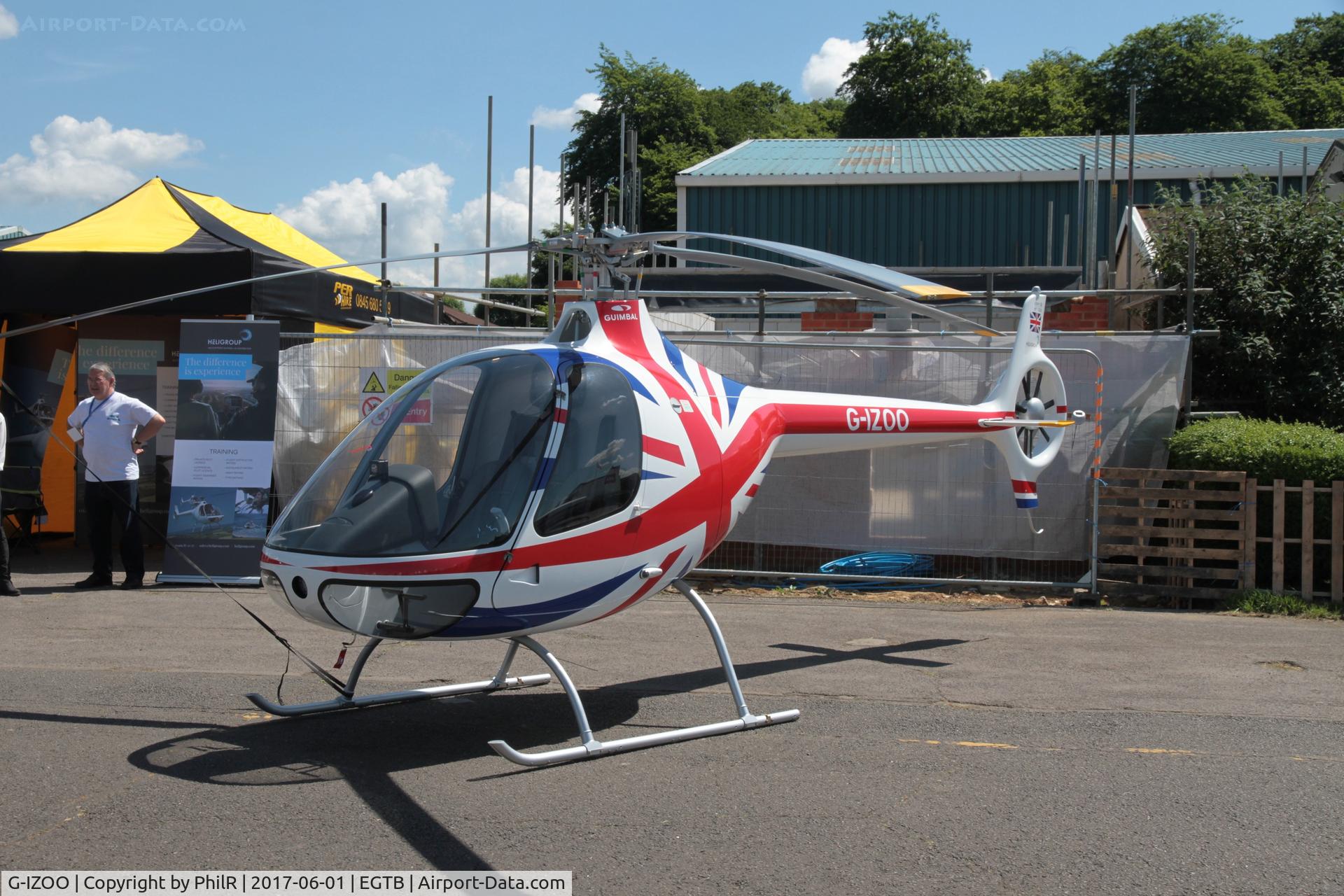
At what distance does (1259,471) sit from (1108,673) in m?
3.60

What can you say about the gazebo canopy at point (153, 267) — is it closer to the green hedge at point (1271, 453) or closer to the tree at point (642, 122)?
the green hedge at point (1271, 453)

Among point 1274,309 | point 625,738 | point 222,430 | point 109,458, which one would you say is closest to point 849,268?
point 625,738

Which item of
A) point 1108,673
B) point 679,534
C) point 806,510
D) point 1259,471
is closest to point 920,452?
point 806,510

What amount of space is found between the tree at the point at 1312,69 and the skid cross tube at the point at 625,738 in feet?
176

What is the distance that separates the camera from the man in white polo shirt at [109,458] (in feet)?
32.6

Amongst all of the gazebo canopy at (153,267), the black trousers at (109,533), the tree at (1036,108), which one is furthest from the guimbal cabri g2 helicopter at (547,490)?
the tree at (1036,108)

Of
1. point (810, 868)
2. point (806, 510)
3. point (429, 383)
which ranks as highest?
point (429, 383)

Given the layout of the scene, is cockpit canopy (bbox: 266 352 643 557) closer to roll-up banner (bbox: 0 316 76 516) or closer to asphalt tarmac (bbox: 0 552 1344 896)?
asphalt tarmac (bbox: 0 552 1344 896)

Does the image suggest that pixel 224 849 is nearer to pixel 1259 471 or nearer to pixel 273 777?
pixel 273 777

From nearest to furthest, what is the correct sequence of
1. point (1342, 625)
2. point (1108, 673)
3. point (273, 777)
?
point (273, 777) < point (1108, 673) < point (1342, 625)

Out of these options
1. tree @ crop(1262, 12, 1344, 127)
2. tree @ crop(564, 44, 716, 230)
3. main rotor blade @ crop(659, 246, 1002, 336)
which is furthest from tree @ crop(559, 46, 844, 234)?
main rotor blade @ crop(659, 246, 1002, 336)

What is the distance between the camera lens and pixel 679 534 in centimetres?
602

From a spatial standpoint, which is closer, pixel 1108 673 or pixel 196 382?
pixel 1108 673

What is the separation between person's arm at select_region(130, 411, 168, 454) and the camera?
10102mm
